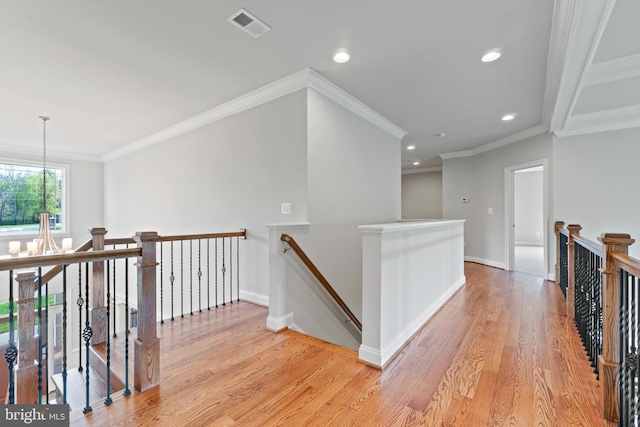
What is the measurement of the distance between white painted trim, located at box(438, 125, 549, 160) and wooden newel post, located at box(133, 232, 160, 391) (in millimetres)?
6166

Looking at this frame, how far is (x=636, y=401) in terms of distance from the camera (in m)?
1.36

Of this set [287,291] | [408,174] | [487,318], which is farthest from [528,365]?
[408,174]

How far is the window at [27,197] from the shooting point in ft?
19.4

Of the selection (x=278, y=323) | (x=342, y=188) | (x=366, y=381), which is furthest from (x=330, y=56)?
(x=366, y=381)

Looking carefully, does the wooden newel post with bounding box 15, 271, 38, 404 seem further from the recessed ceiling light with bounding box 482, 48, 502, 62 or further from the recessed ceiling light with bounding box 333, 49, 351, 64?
the recessed ceiling light with bounding box 482, 48, 502, 62

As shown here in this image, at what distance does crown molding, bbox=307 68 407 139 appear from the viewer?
10.8 ft

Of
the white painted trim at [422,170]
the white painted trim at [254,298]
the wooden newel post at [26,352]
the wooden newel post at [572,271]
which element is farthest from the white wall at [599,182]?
the wooden newel post at [26,352]

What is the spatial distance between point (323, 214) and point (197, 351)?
194 centimetres

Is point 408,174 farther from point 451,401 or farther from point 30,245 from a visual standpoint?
point 30,245

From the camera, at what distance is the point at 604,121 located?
4.27 meters

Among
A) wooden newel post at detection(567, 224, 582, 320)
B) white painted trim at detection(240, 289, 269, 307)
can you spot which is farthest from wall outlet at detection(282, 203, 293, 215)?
wooden newel post at detection(567, 224, 582, 320)

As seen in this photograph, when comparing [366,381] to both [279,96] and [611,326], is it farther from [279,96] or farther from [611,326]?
[279,96]

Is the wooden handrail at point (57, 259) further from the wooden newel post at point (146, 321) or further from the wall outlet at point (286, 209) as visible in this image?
the wall outlet at point (286, 209)

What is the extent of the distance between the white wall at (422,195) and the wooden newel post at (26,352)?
8.72 m
